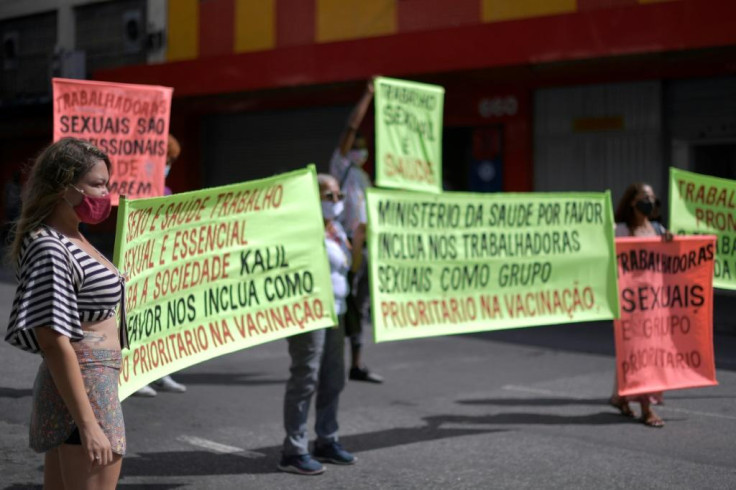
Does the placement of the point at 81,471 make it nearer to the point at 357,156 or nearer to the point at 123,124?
the point at 123,124

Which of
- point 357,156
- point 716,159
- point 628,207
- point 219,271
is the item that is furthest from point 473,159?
point 219,271

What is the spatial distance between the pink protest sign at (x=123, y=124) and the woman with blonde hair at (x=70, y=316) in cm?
430

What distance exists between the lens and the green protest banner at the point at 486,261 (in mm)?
6188

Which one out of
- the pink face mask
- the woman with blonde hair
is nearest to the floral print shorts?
the woman with blonde hair

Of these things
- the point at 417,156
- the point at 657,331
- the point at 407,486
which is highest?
the point at 417,156

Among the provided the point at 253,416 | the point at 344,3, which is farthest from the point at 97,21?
the point at 253,416

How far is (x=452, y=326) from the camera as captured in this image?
638cm

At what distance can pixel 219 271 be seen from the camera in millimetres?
5250

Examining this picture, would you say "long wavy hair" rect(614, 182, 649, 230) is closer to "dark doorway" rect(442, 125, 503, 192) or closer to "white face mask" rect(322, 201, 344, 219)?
"white face mask" rect(322, 201, 344, 219)

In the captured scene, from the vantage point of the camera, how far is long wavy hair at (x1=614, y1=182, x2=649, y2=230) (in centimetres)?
734

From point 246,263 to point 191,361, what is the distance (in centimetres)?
63

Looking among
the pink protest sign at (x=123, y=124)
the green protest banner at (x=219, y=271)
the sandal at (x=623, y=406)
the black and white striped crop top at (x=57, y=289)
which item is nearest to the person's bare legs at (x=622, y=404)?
the sandal at (x=623, y=406)

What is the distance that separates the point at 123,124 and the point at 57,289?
15.8 feet

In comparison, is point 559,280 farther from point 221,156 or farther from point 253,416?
point 221,156
